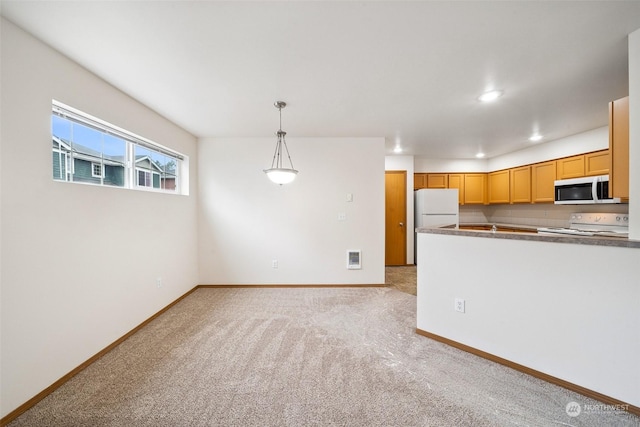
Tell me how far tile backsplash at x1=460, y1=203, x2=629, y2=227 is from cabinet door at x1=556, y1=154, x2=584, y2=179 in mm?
565

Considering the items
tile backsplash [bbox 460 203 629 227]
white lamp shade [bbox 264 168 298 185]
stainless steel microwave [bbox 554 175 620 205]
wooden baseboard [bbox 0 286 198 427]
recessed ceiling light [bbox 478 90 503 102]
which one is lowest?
wooden baseboard [bbox 0 286 198 427]

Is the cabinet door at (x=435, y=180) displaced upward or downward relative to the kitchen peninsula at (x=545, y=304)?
upward

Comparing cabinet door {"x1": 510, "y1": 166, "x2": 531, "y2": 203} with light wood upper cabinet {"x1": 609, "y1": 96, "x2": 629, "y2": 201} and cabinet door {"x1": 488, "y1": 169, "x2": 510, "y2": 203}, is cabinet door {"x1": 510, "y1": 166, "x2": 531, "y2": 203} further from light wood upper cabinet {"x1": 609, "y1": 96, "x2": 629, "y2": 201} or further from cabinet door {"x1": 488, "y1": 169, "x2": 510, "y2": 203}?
light wood upper cabinet {"x1": 609, "y1": 96, "x2": 629, "y2": 201}

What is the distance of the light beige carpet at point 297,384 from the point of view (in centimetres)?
143

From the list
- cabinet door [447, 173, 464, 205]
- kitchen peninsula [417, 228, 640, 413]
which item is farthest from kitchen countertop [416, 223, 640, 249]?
cabinet door [447, 173, 464, 205]

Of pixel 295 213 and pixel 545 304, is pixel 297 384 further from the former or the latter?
pixel 295 213

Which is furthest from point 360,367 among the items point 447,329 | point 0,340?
point 0,340

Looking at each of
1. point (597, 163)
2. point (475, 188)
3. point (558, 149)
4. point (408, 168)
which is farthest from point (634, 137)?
point (475, 188)

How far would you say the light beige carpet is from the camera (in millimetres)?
1431

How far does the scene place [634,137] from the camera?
5.09ft
